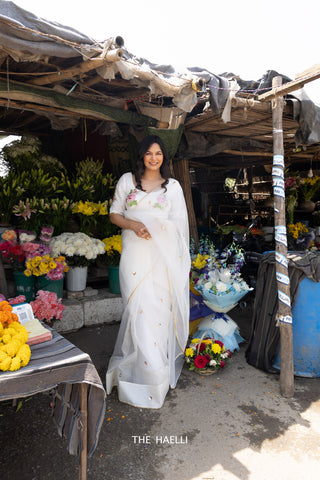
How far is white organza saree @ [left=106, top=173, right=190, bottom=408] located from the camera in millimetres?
2793

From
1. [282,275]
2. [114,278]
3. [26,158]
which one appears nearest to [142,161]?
[282,275]

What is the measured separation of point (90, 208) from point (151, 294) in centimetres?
177

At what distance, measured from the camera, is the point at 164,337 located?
2.92 meters

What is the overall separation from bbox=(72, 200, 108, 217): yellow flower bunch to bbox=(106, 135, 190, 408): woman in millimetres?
1286

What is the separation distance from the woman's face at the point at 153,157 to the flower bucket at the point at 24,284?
1.86 meters

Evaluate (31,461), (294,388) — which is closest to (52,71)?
(31,461)

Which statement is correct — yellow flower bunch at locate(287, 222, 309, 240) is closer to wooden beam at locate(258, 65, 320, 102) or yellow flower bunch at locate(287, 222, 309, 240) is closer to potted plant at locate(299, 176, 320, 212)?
potted plant at locate(299, 176, 320, 212)

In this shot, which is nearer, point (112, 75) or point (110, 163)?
point (112, 75)

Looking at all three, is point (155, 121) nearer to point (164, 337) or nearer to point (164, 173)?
point (164, 173)

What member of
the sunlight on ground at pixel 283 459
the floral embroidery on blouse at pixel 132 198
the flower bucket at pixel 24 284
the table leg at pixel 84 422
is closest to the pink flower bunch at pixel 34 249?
the flower bucket at pixel 24 284

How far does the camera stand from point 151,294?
2877 mm

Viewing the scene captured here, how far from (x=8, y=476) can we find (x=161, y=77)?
301cm

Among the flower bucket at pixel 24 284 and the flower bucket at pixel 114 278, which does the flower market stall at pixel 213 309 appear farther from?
the flower bucket at pixel 24 284

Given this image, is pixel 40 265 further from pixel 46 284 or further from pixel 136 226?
pixel 136 226
